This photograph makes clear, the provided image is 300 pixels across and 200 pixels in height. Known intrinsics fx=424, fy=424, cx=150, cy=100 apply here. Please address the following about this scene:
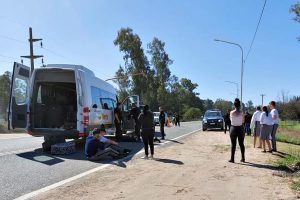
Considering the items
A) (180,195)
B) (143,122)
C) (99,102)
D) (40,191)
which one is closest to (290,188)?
(180,195)

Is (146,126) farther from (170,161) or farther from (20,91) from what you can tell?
(20,91)

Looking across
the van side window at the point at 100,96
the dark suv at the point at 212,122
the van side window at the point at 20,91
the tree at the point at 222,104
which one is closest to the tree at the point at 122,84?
the dark suv at the point at 212,122

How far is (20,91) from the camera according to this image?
48.8 feet

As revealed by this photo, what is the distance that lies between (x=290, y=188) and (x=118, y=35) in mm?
59337

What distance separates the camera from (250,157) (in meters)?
13.1

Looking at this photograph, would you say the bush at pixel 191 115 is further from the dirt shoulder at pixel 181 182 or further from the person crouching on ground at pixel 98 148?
the dirt shoulder at pixel 181 182

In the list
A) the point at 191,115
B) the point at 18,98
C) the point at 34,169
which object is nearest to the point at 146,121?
the point at 34,169

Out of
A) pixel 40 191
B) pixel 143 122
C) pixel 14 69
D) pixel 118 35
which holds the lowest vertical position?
pixel 40 191

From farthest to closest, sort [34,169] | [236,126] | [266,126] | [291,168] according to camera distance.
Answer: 1. [266,126]
2. [236,126]
3. [291,168]
4. [34,169]

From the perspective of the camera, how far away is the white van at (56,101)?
14.7m

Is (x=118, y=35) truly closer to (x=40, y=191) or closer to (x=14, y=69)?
(x=14, y=69)

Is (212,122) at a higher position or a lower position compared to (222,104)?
lower

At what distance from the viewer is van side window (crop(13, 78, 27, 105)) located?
14.5m

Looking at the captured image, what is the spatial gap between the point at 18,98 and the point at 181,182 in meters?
8.55
